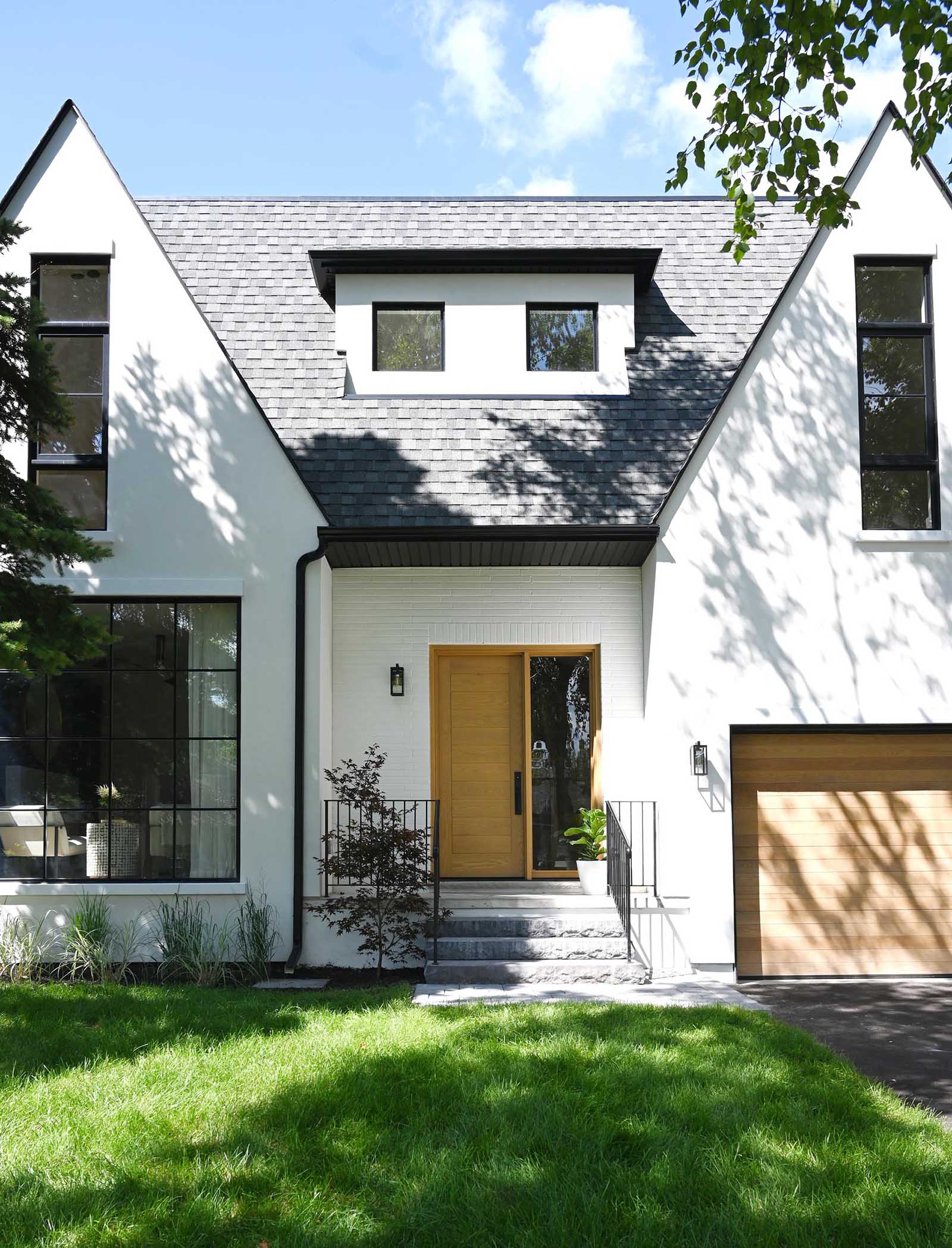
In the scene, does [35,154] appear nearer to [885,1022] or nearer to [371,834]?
[371,834]

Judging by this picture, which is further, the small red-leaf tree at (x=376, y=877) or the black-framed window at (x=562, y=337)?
the black-framed window at (x=562, y=337)

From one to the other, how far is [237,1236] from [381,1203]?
0.58 metres

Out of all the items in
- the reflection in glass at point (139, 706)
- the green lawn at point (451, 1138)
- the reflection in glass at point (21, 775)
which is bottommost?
the green lawn at point (451, 1138)

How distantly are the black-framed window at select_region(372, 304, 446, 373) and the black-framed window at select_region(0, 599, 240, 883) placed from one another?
13.4 ft

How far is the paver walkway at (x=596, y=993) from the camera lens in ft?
24.7

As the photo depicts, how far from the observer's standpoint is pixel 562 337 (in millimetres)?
10914

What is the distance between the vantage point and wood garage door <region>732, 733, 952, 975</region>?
8930 millimetres

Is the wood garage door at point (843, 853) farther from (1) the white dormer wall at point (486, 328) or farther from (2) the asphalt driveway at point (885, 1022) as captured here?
(1) the white dormer wall at point (486, 328)

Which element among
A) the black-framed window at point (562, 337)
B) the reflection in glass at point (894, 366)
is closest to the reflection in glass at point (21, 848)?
the black-framed window at point (562, 337)

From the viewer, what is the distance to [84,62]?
8.67 metres

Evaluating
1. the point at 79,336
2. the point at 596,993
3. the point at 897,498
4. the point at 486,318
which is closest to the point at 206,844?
the point at 596,993

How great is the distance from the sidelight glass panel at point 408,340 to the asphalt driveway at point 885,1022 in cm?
705

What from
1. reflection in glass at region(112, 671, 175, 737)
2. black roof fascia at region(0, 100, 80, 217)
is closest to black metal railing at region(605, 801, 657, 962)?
reflection in glass at region(112, 671, 175, 737)

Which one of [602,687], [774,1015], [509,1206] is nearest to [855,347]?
[602,687]
